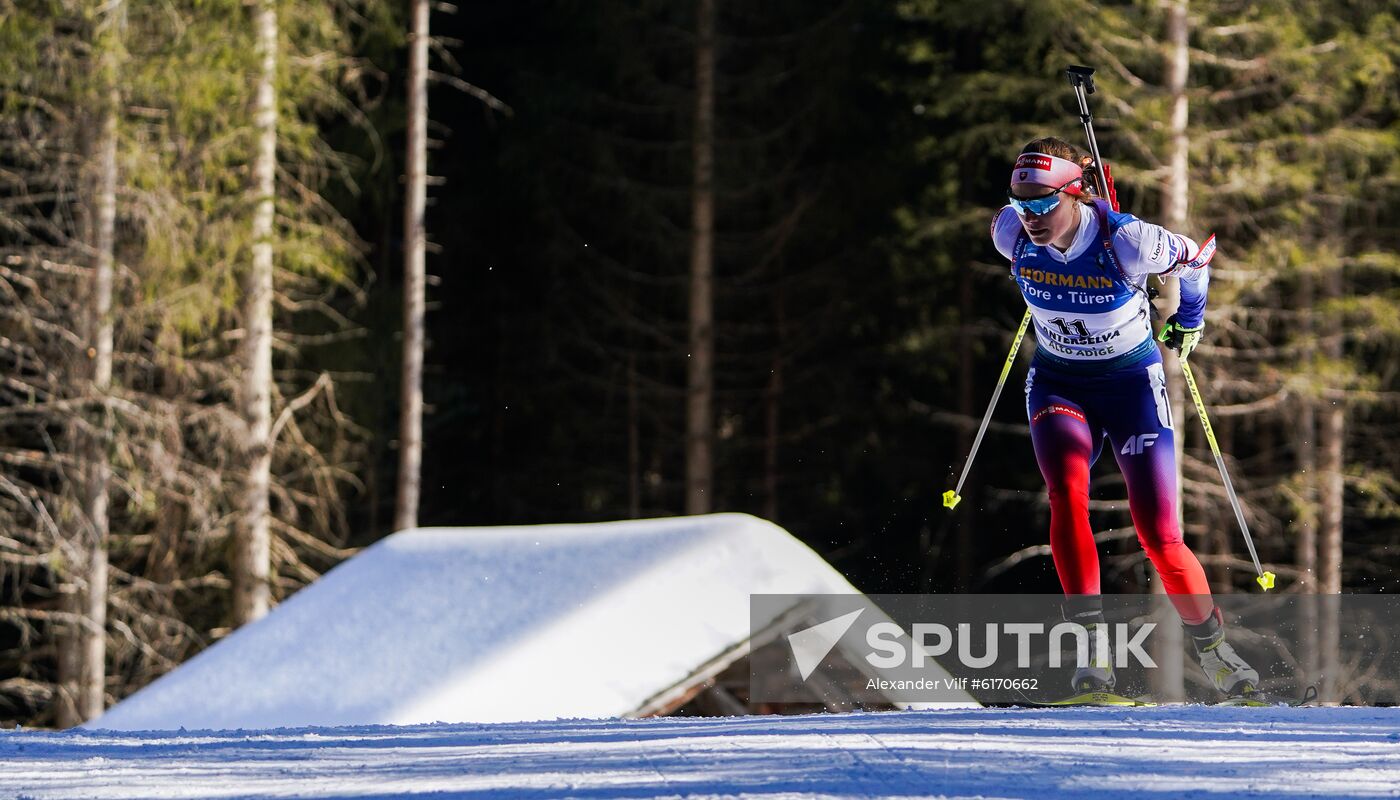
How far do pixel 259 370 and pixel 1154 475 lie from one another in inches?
457

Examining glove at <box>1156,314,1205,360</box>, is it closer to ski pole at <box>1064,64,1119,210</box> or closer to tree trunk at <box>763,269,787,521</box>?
ski pole at <box>1064,64,1119,210</box>

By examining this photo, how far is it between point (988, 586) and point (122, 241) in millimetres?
11125

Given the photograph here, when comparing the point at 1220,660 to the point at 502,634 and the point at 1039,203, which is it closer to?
the point at 1039,203

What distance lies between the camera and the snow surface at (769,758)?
457cm

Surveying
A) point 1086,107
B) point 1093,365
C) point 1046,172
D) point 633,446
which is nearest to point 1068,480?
point 1093,365

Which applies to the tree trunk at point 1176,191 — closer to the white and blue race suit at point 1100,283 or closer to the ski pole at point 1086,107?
the ski pole at point 1086,107

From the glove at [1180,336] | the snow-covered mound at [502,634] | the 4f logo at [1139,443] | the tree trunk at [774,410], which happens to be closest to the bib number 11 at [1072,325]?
the glove at [1180,336]

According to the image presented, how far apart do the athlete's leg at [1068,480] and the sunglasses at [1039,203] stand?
81 cm

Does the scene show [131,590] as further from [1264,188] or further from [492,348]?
[1264,188]

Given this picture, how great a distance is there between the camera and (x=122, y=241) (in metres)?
16.3

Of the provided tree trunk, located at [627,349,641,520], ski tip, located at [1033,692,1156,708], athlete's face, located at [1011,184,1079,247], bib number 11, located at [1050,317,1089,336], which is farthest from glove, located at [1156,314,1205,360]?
tree trunk, located at [627,349,641,520]

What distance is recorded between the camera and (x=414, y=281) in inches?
710

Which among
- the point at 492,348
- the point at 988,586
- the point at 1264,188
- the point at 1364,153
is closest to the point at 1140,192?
the point at 1264,188

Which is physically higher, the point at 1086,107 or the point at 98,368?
the point at 1086,107
